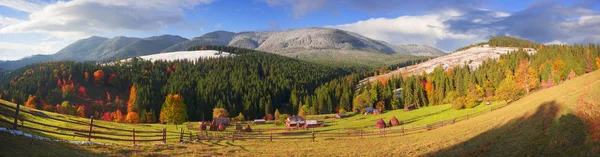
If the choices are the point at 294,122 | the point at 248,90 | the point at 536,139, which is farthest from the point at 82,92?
the point at 536,139

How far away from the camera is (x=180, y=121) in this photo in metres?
84.3

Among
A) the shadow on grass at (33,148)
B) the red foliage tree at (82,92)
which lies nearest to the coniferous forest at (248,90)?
the red foliage tree at (82,92)

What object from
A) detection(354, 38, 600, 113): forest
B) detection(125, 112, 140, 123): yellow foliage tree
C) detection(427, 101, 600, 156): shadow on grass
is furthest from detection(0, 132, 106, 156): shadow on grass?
detection(125, 112, 140, 123): yellow foliage tree

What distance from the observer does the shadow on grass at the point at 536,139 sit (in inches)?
803

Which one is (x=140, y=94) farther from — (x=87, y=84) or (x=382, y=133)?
(x=382, y=133)

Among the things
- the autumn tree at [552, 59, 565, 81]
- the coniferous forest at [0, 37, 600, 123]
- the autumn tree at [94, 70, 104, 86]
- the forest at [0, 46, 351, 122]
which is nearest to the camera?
the autumn tree at [552, 59, 565, 81]

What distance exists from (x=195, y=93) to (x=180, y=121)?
69.7 metres

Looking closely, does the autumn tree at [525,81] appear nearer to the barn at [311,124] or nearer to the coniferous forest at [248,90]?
the coniferous forest at [248,90]

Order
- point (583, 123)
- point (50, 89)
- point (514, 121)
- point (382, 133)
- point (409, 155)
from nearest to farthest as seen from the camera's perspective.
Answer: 1. point (583, 123)
2. point (409, 155)
3. point (514, 121)
4. point (382, 133)
5. point (50, 89)

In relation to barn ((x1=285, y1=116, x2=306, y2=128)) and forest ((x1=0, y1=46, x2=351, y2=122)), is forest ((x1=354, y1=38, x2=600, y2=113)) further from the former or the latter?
forest ((x1=0, y1=46, x2=351, y2=122))

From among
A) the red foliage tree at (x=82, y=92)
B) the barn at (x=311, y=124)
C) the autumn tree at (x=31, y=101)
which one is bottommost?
the barn at (x=311, y=124)

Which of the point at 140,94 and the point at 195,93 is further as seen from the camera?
the point at 195,93

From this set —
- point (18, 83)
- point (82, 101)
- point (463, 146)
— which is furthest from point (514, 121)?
point (18, 83)

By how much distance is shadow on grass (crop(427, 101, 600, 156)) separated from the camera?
803 inches
